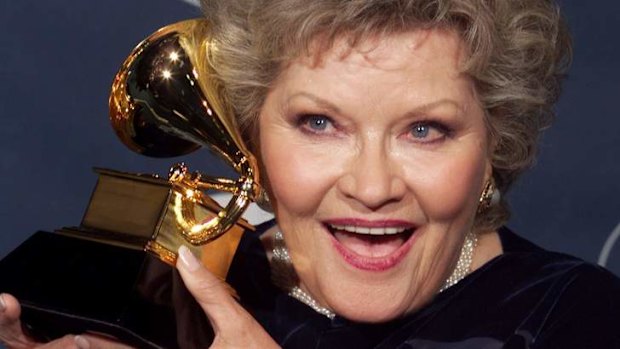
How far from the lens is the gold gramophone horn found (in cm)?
184

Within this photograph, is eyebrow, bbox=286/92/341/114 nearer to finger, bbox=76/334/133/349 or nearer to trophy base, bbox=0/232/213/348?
trophy base, bbox=0/232/213/348

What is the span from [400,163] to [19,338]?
51cm

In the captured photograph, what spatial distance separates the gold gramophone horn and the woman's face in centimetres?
4

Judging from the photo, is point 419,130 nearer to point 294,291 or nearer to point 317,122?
point 317,122

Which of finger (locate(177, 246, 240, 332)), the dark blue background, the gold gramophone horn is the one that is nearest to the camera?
finger (locate(177, 246, 240, 332))

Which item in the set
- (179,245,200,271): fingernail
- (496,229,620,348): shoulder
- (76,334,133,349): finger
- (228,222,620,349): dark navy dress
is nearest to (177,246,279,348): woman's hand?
(179,245,200,271): fingernail

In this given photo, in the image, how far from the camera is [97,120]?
8.00 ft

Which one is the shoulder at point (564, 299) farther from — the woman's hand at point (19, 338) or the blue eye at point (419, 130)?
the woman's hand at point (19, 338)

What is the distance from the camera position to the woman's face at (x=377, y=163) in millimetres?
1730

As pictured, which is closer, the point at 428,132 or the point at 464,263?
the point at 428,132

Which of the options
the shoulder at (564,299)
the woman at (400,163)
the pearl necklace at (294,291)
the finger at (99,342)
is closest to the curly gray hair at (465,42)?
the woman at (400,163)

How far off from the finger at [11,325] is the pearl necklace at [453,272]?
1.22 ft

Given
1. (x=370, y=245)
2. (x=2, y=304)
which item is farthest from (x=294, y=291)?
(x=2, y=304)

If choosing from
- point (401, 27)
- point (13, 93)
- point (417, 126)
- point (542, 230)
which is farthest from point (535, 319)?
point (13, 93)
